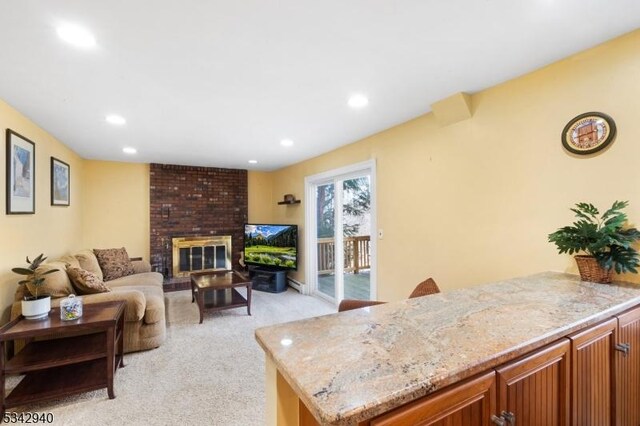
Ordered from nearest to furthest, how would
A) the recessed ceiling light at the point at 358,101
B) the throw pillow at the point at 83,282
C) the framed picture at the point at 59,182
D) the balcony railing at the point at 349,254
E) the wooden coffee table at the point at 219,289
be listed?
the recessed ceiling light at the point at 358,101 → the throw pillow at the point at 83,282 → the framed picture at the point at 59,182 → the wooden coffee table at the point at 219,289 → the balcony railing at the point at 349,254

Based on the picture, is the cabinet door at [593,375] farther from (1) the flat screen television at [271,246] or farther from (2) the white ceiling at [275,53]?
(1) the flat screen television at [271,246]

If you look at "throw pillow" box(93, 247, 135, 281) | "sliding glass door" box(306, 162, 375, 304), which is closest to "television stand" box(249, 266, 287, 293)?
"sliding glass door" box(306, 162, 375, 304)

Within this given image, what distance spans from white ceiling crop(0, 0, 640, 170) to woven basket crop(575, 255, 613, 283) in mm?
1235

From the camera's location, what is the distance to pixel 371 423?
702 mm

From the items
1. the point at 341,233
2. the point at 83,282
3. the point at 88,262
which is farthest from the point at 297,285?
the point at 83,282

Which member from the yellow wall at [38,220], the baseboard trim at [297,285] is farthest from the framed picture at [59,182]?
the baseboard trim at [297,285]

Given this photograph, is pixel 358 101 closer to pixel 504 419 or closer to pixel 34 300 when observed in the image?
pixel 504 419

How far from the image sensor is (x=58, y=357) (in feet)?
6.72

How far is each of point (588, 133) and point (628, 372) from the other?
128cm

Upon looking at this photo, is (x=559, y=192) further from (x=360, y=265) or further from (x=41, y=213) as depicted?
(x=41, y=213)

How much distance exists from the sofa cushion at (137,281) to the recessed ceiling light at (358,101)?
3.19 meters

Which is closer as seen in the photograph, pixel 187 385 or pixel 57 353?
pixel 57 353

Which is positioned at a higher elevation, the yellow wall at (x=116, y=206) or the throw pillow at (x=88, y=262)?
the yellow wall at (x=116, y=206)

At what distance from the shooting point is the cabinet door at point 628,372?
1.35 m
